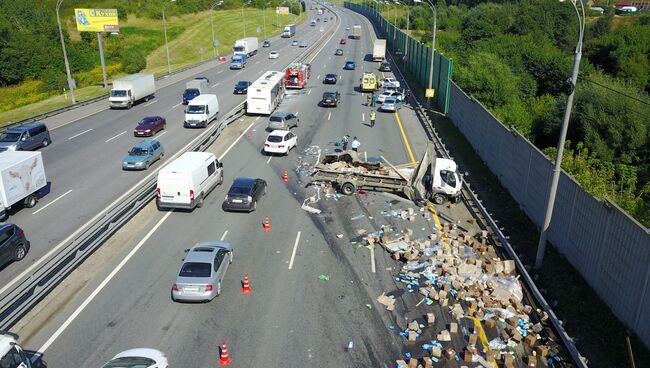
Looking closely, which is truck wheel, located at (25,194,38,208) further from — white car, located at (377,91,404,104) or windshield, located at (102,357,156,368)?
white car, located at (377,91,404,104)

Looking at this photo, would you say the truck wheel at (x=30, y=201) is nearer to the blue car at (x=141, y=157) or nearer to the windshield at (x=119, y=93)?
the blue car at (x=141, y=157)

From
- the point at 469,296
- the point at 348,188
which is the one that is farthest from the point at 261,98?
the point at 469,296

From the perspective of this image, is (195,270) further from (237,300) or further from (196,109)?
(196,109)

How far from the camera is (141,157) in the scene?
104 ft

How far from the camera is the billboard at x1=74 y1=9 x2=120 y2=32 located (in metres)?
67.7

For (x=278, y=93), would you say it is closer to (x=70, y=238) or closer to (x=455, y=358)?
(x=70, y=238)

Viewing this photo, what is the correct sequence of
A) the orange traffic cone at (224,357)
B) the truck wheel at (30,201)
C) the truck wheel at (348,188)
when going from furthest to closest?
the truck wheel at (348,188), the truck wheel at (30,201), the orange traffic cone at (224,357)

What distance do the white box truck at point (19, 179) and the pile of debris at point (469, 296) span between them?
17.6m

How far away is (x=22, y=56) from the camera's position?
Result: 85438 millimetres

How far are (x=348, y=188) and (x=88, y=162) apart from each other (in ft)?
61.1

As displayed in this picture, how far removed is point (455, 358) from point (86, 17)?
231ft

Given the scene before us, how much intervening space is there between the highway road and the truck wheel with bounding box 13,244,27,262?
0.22 meters

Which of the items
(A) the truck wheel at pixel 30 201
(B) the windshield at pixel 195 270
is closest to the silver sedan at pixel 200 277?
(B) the windshield at pixel 195 270

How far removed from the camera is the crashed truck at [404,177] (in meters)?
27.1
